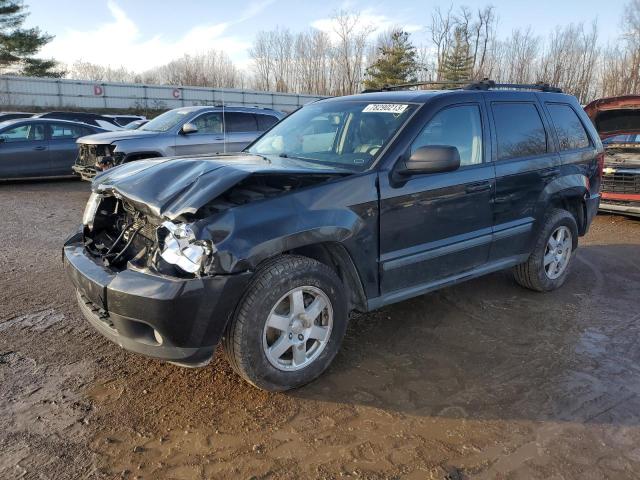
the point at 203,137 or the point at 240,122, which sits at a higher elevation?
the point at 240,122

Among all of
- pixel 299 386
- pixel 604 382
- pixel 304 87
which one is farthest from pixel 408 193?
pixel 304 87

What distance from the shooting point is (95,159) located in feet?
32.4

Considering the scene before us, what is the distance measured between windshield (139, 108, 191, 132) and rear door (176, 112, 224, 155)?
30cm

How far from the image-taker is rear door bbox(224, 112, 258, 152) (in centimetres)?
1054

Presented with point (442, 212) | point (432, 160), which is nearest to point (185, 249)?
point (432, 160)

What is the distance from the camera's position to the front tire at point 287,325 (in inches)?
113

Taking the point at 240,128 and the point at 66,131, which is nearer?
the point at 240,128

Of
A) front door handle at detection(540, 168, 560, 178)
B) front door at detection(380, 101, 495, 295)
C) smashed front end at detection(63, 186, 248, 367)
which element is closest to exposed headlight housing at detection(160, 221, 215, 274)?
smashed front end at detection(63, 186, 248, 367)

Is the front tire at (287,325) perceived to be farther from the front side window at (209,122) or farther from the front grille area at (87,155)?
the front grille area at (87,155)

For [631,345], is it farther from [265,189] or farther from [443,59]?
[443,59]

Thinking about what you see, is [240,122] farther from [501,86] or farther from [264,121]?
[501,86]

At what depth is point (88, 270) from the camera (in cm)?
309

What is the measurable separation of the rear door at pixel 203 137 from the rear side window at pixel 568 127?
22.4ft

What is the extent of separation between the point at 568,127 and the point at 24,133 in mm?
11081
